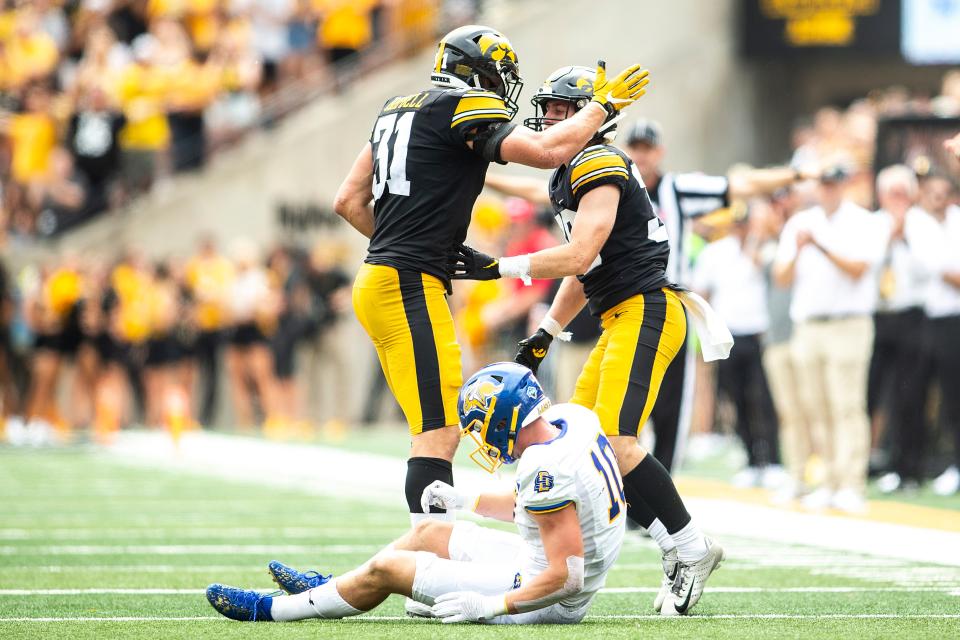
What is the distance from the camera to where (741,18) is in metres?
21.3

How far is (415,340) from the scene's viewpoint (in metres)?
6.25

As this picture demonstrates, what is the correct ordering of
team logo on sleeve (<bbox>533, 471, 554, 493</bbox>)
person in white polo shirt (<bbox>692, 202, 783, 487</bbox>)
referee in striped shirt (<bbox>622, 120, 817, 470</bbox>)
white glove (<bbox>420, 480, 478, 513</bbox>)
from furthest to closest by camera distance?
person in white polo shirt (<bbox>692, 202, 783, 487</bbox>) → referee in striped shirt (<bbox>622, 120, 817, 470</bbox>) → white glove (<bbox>420, 480, 478, 513</bbox>) → team logo on sleeve (<bbox>533, 471, 554, 493</bbox>)

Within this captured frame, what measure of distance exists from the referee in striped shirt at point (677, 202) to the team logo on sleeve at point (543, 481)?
11.2 ft

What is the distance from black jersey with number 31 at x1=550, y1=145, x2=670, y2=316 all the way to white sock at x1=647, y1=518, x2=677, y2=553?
926 millimetres

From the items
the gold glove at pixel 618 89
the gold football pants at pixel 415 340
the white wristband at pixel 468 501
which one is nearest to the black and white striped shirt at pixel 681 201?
the gold glove at pixel 618 89

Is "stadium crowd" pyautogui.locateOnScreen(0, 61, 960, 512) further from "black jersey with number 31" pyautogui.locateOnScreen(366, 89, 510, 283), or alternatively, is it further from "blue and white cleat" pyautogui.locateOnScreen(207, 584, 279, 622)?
"blue and white cleat" pyautogui.locateOnScreen(207, 584, 279, 622)

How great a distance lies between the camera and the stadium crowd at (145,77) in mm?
20375

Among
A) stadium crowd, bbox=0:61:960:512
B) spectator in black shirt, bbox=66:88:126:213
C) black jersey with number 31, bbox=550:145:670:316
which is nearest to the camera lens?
black jersey with number 31, bbox=550:145:670:316

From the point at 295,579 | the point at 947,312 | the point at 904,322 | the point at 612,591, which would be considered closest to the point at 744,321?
the point at 904,322

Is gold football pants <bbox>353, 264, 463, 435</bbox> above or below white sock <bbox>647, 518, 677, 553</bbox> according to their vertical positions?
above

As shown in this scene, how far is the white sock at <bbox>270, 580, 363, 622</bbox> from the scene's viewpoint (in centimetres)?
567

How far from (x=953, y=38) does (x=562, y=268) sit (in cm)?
1445

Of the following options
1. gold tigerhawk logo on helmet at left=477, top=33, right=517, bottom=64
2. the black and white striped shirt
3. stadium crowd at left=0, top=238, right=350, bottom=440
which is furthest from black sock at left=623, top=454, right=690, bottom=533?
stadium crowd at left=0, top=238, right=350, bottom=440

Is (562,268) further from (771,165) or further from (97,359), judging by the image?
(771,165)
